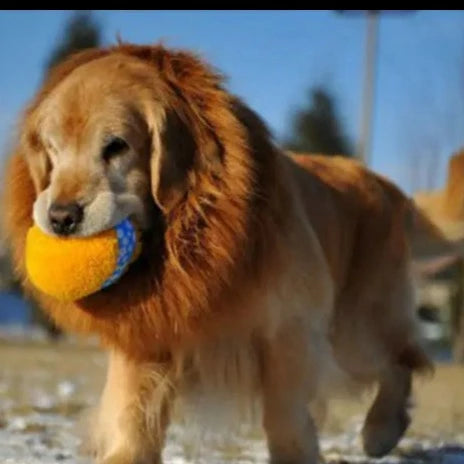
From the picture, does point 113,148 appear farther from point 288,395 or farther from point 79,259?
point 288,395

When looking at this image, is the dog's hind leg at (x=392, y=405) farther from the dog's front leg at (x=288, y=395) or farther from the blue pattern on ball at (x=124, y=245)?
the blue pattern on ball at (x=124, y=245)

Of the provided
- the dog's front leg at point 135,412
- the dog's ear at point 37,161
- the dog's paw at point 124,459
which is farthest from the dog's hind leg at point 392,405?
the dog's ear at point 37,161

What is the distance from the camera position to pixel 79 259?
3.53m

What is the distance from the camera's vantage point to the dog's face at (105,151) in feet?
11.3

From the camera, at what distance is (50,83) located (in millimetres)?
3910

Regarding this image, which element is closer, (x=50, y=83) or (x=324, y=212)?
(x=50, y=83)

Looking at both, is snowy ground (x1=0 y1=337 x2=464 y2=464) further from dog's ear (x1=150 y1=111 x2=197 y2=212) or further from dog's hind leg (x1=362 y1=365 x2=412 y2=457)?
dog's ear (x1=150 y1=111 x2=197 y2=212)

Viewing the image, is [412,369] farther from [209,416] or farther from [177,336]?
[177,336]

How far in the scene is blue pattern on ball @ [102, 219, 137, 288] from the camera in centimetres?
356

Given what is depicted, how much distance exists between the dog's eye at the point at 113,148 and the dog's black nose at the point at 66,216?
0.23 metres

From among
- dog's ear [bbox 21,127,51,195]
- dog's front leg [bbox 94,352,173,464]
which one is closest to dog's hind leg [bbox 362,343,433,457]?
dog's front leg [bbox 94,352,173,464]

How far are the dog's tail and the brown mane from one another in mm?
2671

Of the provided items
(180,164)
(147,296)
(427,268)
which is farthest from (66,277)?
(427,268)

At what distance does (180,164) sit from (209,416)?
42.4 inches
